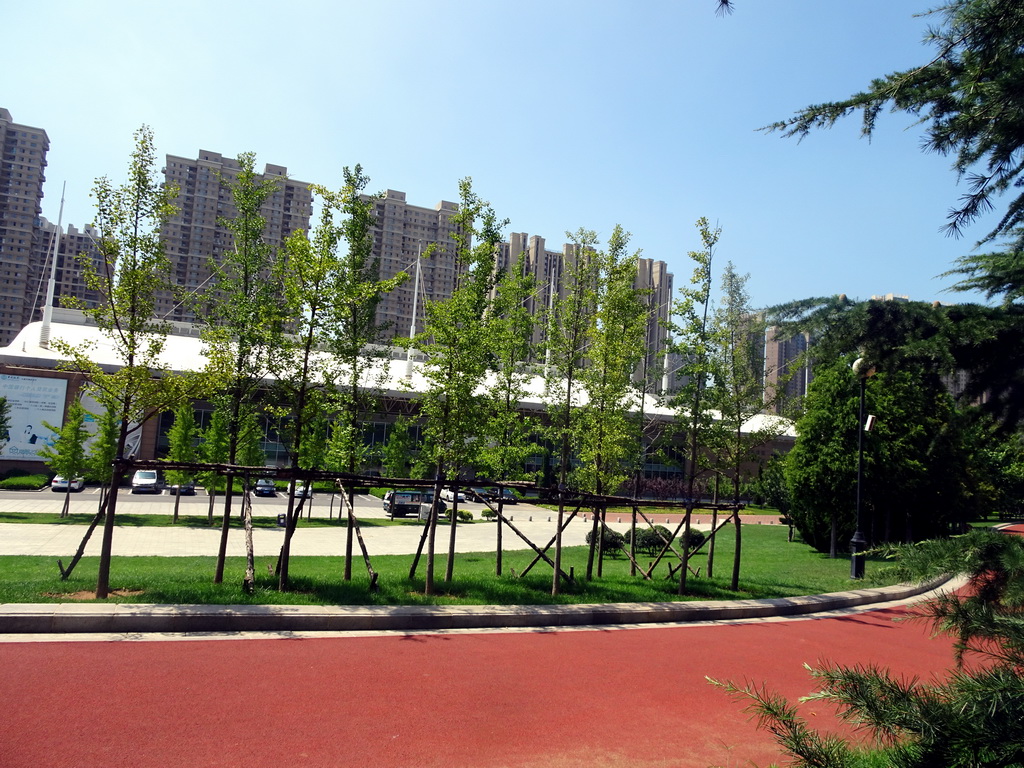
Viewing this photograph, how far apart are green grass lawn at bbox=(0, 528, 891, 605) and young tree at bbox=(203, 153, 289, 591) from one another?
810 millimetres

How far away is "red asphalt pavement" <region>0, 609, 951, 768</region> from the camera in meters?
6.20

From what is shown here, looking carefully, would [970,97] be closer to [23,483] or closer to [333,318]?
[333,318]

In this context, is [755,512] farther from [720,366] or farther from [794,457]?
[720,366]

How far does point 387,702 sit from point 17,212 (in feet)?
468

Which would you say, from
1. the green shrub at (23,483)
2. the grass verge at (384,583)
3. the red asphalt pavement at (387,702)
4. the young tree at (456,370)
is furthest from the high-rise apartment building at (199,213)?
the red asphalt pavement at (387,702)

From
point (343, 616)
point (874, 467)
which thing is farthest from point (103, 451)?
point (874, 467)

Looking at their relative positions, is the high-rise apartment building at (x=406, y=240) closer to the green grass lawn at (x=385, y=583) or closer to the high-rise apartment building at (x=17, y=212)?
the high-rise apartment building at (x=17, y=212)

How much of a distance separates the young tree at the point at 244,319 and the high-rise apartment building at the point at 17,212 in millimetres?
122834

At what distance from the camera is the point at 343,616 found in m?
10.9

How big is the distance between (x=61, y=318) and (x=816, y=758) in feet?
245

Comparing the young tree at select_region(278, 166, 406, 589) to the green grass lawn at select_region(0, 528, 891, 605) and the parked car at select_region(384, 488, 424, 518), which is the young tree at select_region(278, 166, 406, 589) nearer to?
the green grass lawn at select_region(0, 528, 891, 605)

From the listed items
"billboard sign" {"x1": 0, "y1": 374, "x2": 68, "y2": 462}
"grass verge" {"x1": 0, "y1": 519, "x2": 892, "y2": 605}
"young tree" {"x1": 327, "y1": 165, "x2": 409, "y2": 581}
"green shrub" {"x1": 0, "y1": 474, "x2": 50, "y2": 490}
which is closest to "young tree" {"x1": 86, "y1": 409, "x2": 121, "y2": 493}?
"green shrub" {"x1": 0, "y1": 474, "x2": 50, "y2": 490}

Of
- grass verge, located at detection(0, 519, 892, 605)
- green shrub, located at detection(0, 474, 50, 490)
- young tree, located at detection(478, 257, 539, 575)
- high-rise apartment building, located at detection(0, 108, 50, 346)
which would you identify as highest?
high-rise apartment building, located at detection(0, 108, 50, 346)

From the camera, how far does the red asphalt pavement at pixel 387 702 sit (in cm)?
620
